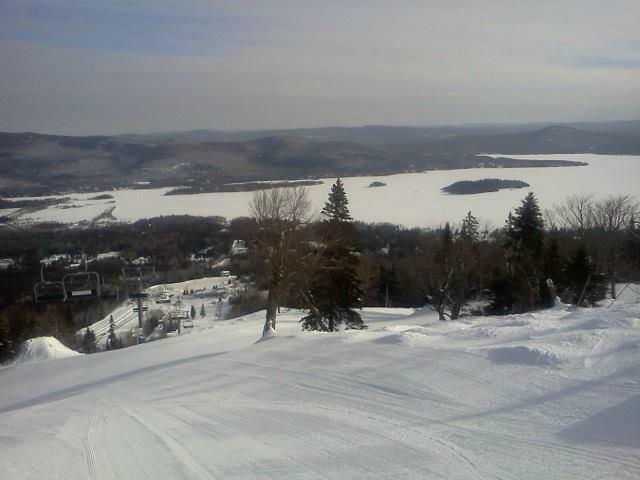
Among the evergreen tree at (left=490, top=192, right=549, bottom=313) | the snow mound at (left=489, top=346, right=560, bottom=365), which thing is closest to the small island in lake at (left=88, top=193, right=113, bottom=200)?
the evergreen tree at (left=490, top=192, right=549, bottom=313)

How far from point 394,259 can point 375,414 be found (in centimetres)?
3598

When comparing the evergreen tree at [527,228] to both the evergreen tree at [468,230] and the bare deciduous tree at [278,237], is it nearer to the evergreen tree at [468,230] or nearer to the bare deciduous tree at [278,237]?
the evergreen tree at [468,230]

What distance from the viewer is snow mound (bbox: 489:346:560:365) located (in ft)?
26.8

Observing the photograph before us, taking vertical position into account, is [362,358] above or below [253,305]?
above

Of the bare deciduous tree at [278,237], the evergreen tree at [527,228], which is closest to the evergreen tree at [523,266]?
the evergreen tree at [527,228]

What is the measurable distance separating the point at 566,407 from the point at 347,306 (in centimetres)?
1555

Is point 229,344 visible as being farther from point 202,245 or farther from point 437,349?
point 202,245

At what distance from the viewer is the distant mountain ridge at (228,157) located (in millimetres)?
66188

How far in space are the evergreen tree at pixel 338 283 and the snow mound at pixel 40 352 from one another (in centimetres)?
841

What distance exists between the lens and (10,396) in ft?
45.0

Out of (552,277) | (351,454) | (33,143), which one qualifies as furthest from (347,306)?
(33,143)

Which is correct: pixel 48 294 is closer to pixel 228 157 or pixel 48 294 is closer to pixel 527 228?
pixel 527 228

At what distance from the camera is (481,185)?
171 ft

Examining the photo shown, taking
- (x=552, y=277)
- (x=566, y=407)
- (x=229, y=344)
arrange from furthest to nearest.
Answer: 1. (x=552, y=277)
2. (x=229, y=344)
3. (x=566, y=407)
